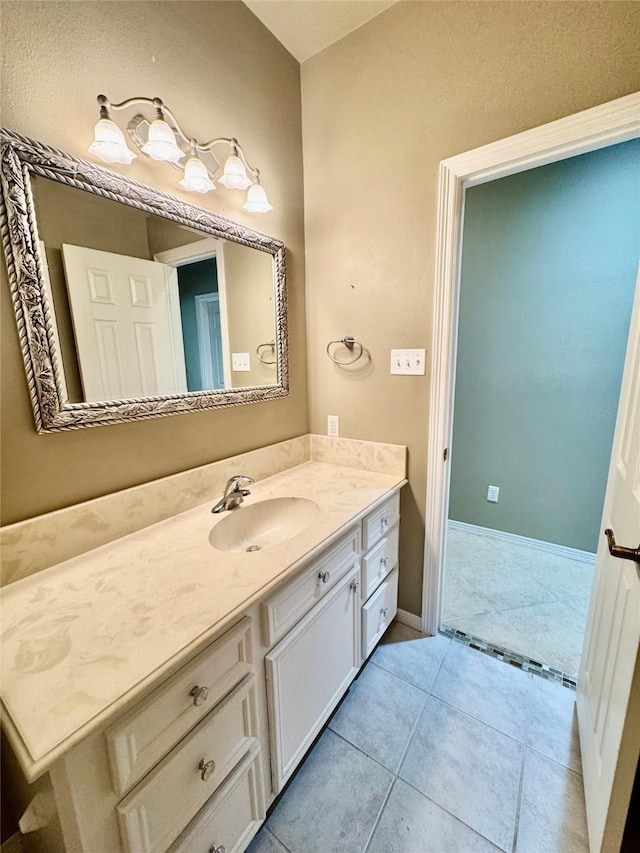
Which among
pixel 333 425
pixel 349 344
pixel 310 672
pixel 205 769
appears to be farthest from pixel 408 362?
pixel 205 769

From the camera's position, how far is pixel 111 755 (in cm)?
58

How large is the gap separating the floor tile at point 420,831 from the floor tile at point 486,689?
1.21 ft

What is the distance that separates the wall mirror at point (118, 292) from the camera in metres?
0.86

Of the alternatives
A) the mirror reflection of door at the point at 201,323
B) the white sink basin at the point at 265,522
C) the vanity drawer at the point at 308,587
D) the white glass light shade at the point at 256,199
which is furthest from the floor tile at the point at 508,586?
the white glass light shade at the point at 256,199

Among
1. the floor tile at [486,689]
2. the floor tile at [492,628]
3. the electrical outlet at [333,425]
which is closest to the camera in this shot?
the floor tile at [486,689]

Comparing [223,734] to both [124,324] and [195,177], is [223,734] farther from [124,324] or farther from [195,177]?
[195,177]

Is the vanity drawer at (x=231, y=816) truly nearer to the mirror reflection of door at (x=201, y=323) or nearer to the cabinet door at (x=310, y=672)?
the cabinet door at (x=310, y=672)

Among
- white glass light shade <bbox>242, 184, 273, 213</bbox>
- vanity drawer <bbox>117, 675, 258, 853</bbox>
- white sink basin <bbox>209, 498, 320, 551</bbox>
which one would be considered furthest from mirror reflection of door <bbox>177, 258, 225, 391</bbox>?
vanity drawer <bbox>117, 675, 258, 853</bbox>

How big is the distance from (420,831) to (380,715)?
1.11 feet

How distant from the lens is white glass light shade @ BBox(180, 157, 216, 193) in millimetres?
1116

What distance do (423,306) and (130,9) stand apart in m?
1.31

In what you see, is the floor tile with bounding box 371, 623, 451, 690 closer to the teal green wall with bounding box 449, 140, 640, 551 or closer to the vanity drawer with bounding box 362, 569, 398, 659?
the vanity drawer with bounding box 362, 569, 398, 659

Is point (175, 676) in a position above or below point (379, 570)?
above

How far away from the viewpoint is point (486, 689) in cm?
142
